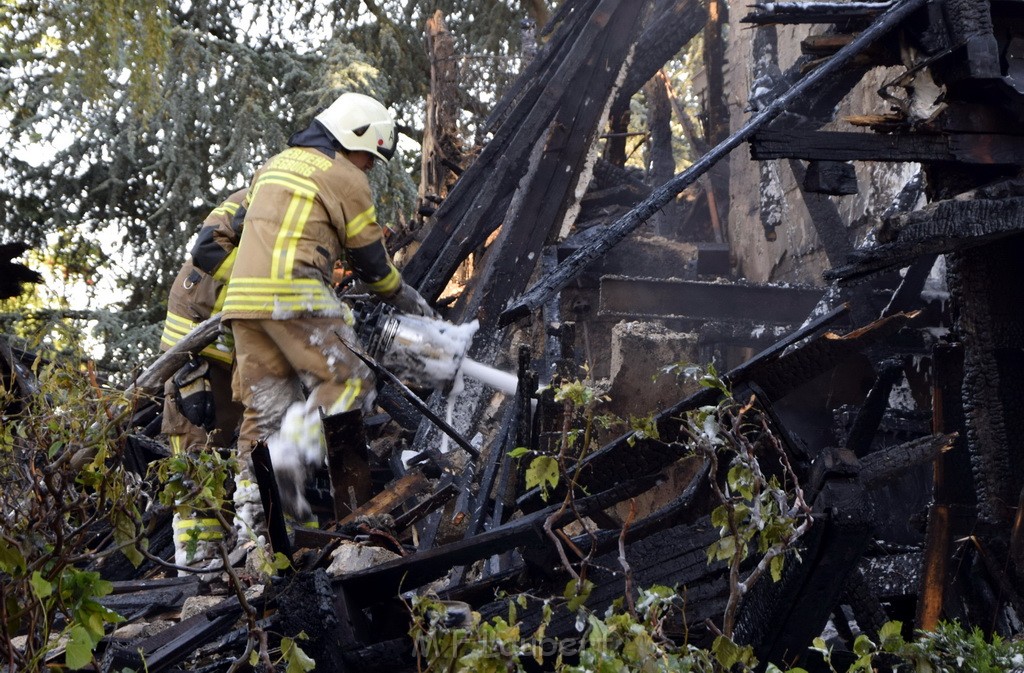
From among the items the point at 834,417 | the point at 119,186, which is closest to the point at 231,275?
the point at 834,417

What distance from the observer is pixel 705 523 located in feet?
12.2

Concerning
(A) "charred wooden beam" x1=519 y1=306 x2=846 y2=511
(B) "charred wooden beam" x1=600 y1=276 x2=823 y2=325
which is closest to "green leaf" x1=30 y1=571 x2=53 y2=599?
(A) "charred wooden beam" x1=519 y1=306 x2=846 y2=511

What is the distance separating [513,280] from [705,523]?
3478 millimetres

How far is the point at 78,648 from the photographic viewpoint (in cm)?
235

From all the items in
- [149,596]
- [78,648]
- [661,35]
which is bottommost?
[149,596]

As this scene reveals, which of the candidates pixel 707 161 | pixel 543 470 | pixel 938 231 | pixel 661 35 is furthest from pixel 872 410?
pixel 661 35

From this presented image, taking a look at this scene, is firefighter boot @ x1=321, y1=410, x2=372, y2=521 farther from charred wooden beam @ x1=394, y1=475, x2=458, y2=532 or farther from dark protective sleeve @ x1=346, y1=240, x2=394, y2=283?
dark protective sleeve @ x1=346, y1=240, x2=394, y2=283

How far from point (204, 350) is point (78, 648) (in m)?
3.24

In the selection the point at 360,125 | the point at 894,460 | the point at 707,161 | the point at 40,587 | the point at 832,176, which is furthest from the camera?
the point at 360,125

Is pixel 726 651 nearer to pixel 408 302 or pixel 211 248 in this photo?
pixel 408 302

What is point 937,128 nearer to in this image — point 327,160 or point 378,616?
point 327,160

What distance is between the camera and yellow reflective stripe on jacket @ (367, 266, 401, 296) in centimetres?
538

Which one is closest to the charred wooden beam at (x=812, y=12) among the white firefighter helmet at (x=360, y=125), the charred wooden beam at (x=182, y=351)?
the white firefighter helmet at (x=360, y=125)

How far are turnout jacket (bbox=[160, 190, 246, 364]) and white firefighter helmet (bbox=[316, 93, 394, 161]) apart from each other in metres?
0.72
